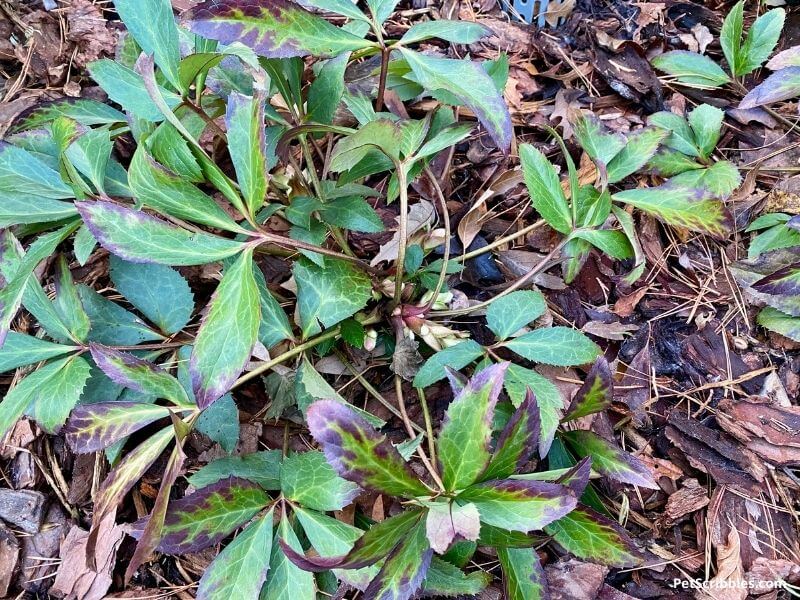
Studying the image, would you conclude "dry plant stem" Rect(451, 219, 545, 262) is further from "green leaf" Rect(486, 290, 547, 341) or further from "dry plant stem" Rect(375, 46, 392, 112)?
"dry plant stem" Rect(375, 46, 392, 112)

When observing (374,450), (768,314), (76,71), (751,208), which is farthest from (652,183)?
(76,71)

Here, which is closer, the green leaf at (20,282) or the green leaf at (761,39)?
the green leaf at (20,282)

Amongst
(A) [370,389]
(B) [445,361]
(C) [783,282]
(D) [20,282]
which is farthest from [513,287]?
(D) [20,282]

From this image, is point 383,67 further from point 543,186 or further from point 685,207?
point 685,207

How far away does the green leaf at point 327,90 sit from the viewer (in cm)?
101

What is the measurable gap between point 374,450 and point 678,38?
1.40m

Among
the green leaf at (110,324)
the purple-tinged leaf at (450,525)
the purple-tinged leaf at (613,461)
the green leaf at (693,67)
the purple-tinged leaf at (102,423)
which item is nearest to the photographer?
the purple-tinged leaf at (450,525)

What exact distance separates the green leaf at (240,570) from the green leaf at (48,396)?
1.13 feet

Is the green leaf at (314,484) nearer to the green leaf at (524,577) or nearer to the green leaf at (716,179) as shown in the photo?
the green leaf at (524,577)

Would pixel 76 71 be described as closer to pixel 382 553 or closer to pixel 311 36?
pixel 311 36

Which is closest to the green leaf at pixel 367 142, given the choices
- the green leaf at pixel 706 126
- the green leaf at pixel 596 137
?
the green leaf at pixel 596 137

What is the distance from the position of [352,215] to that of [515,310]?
0.34 metres

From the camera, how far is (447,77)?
0.91 m

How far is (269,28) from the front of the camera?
0.85 meters
